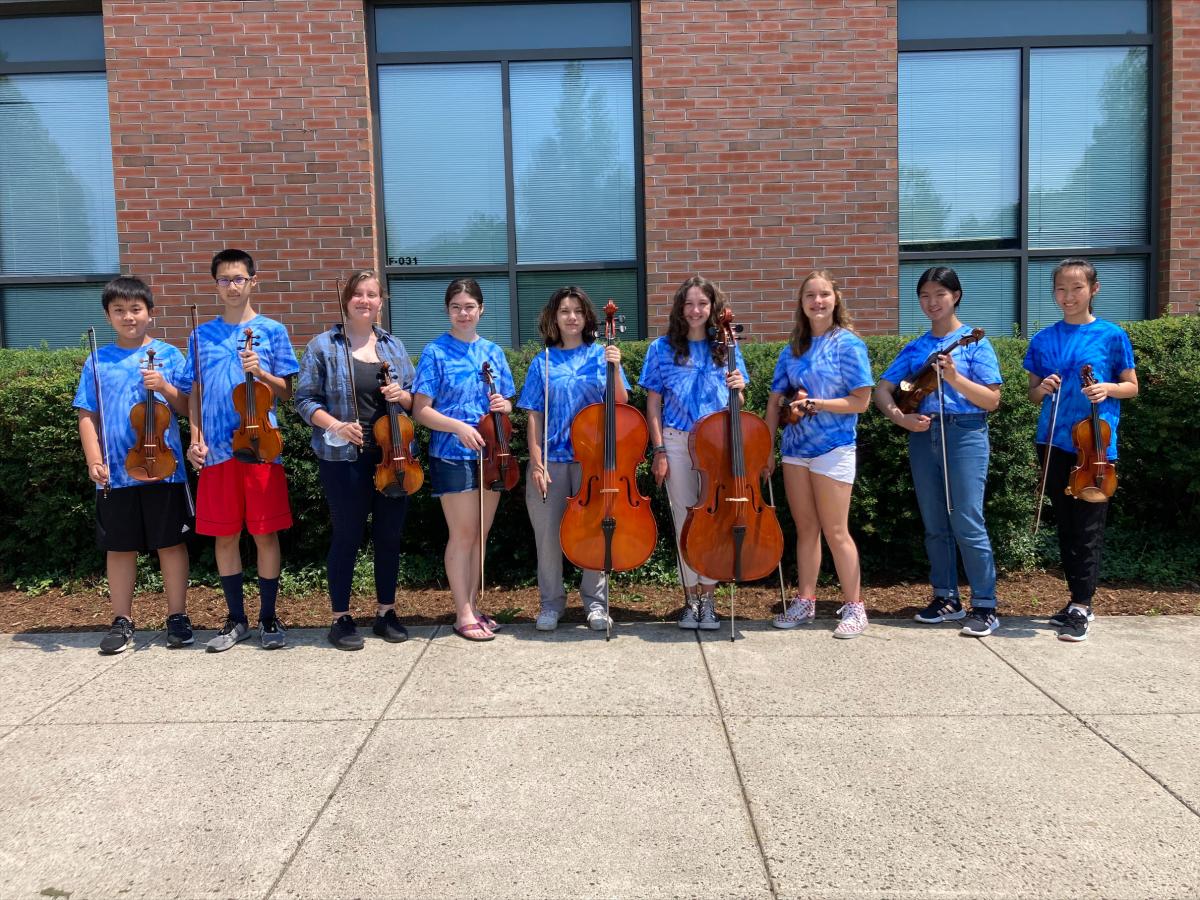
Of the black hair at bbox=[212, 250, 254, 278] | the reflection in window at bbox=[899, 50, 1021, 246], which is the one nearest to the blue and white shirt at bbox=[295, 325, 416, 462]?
the black hair at bbox=[212, 250, 254, 278]

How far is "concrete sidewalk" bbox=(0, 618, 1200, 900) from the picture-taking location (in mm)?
2596

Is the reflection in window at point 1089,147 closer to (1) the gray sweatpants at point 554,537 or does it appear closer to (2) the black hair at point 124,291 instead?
(1) the gray sweatpants at point 554,537

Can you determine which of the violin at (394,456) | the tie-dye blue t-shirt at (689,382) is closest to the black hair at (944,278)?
the tie-dye blue t-shirt at (689,382)

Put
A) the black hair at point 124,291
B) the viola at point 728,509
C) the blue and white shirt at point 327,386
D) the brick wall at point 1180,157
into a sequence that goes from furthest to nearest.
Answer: the brick wall at point 1180,157 → the black hair at point 124,291 → the blue and white shirt at point 327,386 → the viola at point 728,509

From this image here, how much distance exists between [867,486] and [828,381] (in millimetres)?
1149

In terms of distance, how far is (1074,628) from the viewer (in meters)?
4.59

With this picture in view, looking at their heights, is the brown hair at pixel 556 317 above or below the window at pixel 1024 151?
below

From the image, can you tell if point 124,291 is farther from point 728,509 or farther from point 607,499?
point 728,509

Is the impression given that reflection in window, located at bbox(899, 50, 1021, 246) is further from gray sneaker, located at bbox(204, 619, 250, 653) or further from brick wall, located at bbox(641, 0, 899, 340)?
gray sneaker, located at bbox(204, 619, 250, 653)

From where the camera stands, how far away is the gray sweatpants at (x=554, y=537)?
4719 millimetres

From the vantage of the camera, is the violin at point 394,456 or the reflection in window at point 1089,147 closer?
the violin at point 394,456

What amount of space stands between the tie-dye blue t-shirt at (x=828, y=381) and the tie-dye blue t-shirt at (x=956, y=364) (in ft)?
1.02

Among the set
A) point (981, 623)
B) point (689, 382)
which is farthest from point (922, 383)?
point (981, 623)

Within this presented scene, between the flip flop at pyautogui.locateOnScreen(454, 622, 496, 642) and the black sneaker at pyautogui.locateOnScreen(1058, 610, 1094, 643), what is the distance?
294 centimetres
